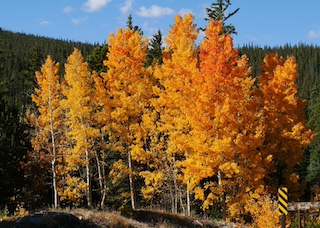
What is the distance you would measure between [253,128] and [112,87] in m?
9.45

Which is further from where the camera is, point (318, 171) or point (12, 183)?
point (318, 171)

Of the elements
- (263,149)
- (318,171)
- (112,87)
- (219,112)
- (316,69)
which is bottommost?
(318,171)

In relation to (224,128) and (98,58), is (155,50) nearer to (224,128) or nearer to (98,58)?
(98,58)

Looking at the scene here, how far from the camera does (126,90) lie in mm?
25969

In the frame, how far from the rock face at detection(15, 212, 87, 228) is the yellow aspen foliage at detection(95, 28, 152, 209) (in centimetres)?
1126

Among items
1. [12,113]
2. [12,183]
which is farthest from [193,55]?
[12,183]

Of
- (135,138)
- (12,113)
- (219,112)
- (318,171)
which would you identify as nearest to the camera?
(219,112)

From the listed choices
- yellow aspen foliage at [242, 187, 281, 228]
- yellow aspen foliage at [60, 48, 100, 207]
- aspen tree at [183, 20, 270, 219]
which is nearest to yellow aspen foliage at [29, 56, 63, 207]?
yellow aspen foliage at [60, 48, 100, 207]

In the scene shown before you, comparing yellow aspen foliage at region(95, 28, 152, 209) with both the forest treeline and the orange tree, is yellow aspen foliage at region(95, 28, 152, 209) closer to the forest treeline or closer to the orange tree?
the forest treeline

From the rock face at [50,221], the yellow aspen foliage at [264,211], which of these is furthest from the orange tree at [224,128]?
the rock face at [50,221]

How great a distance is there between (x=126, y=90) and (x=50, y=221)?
1366 centimetres

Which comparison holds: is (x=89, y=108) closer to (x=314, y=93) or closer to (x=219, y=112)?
(x=219, y=112)

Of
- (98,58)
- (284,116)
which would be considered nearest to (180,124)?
(284,116)

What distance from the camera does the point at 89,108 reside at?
2609 cm
